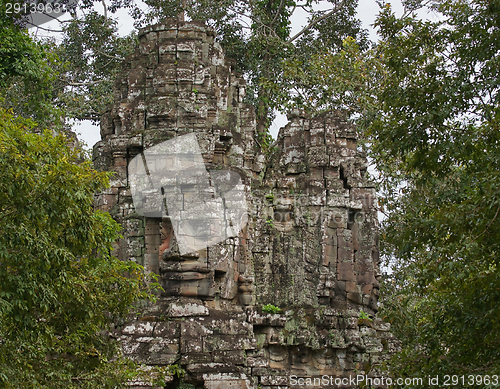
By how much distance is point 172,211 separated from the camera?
12.5 meters

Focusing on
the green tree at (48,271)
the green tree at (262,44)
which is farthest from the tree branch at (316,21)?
the green tree at (48,271)

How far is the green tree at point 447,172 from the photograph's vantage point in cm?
Answer: 863

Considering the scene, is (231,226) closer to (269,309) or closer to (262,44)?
(269,309)

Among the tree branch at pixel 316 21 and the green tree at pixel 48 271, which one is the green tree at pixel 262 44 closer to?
the tree branch at pixel 316 21

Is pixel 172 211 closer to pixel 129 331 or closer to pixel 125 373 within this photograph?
pixel 129 331

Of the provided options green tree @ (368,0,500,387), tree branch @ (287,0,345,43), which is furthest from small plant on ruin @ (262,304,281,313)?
tree branch @ (287,0,345,43)

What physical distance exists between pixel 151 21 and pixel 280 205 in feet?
31.6

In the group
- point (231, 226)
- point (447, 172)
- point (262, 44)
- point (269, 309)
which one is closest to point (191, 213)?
point (231, 226)

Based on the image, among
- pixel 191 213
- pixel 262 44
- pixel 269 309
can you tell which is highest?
pixel 262 44

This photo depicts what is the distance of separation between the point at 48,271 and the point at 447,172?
5.54m

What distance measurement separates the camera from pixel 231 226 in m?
12.8

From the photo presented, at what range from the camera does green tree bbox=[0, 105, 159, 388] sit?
752 cm

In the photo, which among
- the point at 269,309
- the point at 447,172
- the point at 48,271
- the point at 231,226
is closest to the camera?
the point at 48,271

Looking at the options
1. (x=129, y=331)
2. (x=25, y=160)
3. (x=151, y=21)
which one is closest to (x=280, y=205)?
(x=129, y=331)
